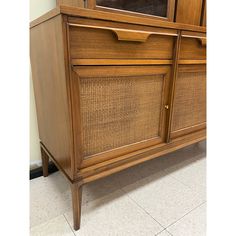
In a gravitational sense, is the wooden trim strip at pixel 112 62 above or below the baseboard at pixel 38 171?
above

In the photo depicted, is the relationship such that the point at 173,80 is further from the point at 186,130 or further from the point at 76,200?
the point at 76,200

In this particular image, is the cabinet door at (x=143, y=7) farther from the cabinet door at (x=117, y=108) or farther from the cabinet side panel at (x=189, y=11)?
the cabinet door at (x=117, y=108)

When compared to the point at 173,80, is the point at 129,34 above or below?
above

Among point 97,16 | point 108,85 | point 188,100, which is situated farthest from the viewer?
point 188,100

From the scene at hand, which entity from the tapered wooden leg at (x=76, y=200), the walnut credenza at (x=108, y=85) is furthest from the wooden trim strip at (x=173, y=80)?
the tapered wooden leg at (x=76, y=200)

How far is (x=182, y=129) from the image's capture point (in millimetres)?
1176

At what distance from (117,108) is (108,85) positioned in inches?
4.3

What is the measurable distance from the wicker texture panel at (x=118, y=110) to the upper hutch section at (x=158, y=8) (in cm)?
30

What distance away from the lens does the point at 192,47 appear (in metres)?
1.04

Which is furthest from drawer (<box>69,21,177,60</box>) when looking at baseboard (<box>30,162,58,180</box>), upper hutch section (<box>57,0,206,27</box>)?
baseboard (<box>30,162,58,180</box>)

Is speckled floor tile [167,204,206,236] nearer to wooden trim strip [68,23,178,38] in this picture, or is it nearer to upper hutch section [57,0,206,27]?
wooden trim strip [68,23,178,38]

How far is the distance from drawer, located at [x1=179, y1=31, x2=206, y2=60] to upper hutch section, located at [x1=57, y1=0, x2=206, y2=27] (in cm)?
14

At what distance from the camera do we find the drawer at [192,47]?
1.00 metres

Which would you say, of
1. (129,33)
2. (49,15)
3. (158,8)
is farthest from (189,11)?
(49,15)
